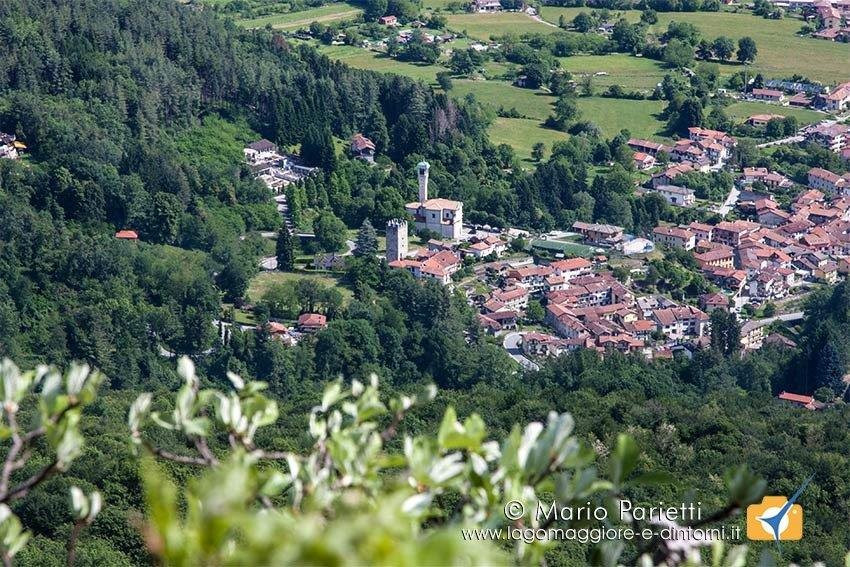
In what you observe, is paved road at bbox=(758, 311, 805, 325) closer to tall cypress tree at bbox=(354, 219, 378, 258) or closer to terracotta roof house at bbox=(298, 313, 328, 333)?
tall cypress tree at bbox=(354, 219, 378, 258)

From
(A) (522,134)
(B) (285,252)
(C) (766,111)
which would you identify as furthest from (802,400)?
(C) (766,111)

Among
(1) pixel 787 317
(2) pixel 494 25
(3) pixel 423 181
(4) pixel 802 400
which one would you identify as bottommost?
(1) pixel 787 317

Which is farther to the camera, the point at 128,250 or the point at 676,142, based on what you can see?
the point at 676,142

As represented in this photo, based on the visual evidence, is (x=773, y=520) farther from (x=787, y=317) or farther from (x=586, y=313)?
(x=787, y=317)

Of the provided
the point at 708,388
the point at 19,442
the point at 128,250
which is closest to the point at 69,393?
the point at 19,442

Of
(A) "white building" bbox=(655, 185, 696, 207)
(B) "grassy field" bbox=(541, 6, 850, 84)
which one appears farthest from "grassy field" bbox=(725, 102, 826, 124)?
(A) "white building" bbox=(655, 185, 696, 207)

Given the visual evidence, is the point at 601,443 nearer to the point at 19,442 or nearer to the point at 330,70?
the point at 19,442
